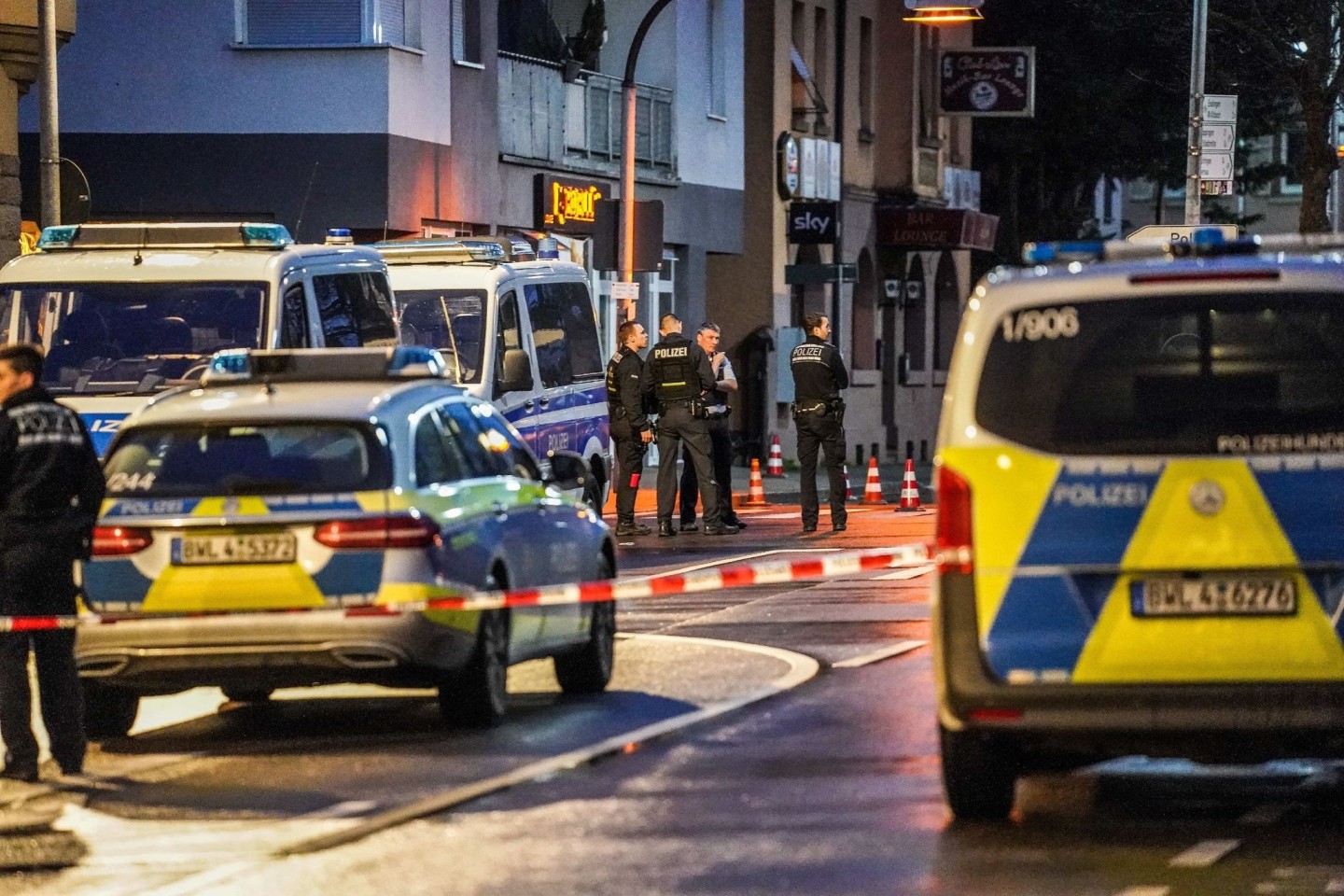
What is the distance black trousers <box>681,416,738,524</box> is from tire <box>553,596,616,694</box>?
1233cm

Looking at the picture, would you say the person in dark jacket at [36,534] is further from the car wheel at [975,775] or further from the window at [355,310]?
the window at [355,310]

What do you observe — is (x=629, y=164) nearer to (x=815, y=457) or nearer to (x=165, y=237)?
(x=815, y=457)

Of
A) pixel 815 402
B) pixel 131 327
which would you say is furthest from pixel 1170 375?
pixel 815 402

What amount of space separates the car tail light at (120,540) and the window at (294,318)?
570 cm

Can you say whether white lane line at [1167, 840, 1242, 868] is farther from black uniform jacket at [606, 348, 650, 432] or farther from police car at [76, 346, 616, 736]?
black uniform jacket at [606, 348, 650, 432]

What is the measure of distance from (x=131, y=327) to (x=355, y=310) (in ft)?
5.80

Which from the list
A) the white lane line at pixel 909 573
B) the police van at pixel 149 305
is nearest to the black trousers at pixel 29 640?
the police van at pixel 149 305

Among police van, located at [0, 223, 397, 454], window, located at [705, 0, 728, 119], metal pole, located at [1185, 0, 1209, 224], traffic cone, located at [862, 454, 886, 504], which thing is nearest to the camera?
police van, located at [0, 223, 397, 454]

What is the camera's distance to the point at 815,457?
27234 mm

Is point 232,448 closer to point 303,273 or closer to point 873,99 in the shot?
point 303,273

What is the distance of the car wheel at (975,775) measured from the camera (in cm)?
1027

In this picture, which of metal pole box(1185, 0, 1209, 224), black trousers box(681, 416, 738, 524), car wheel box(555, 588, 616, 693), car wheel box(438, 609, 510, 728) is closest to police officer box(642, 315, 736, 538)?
black trousers box(681, 416, 738, 524)

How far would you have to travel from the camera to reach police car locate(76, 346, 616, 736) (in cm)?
1254

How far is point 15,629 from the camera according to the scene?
11898 millimetres
